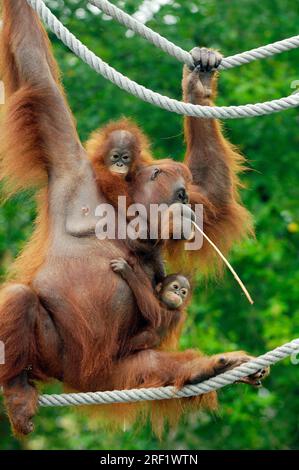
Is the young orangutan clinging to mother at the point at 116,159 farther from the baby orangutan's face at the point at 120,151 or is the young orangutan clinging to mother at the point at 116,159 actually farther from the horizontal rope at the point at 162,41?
the horizontal rope at the point at 162,41

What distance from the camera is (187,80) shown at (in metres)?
5.51

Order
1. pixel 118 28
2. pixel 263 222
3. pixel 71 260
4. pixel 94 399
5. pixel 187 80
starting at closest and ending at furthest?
pixel 94 399 < pixel 71 260 < pixel 187 80 < pixel 263 222 < pixel 118 28

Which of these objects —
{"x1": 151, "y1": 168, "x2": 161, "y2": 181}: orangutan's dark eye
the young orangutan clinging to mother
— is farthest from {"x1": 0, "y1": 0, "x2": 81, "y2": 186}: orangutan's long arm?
{"x1": 151, "y1": 168, "x2": 161, "y2": 181}: orangutan's dark eye

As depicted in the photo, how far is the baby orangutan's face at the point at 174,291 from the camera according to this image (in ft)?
16.9

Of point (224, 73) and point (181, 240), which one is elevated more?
point (224, 73)

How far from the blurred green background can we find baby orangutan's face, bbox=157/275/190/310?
406 centimetres

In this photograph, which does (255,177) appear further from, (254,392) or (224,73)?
(254,392)

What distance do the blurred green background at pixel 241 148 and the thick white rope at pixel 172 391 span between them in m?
4.46

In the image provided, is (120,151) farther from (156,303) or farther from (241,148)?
(241,148)

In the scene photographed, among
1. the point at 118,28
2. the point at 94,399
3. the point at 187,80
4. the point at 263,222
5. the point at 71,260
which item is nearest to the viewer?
the point at 94,399

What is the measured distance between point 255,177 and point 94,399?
5.88m

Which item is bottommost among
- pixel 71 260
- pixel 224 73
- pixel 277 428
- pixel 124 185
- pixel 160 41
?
pixel 277 428

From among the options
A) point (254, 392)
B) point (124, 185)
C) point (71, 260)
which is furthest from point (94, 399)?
point (254, 392)

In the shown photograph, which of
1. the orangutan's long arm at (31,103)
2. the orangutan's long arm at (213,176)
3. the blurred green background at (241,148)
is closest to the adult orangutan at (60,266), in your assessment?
the orangutan's long arm at (31,103)
